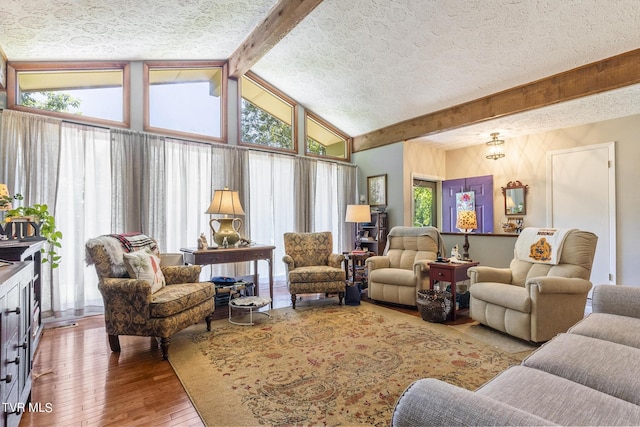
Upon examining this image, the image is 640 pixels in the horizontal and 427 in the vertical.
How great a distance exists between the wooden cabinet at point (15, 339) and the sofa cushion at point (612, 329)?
2679mm

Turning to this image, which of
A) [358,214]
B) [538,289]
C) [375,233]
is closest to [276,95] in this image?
[358,214]

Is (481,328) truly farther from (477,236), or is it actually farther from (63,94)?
(63,94)

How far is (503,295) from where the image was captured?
112 inches

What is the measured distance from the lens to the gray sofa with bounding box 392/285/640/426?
2.23 ft

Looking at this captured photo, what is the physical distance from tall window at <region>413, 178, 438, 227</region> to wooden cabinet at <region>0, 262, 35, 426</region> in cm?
529

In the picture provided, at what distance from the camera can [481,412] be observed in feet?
2.16

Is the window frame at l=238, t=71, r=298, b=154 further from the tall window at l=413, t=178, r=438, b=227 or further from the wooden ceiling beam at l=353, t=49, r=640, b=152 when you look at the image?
the tall window at l=413, t=178, r=438, b=227

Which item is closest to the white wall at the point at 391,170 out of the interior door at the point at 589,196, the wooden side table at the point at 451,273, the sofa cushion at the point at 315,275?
the wooden side table at the point at 451,273

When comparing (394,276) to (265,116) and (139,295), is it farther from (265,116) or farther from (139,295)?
(265,116)

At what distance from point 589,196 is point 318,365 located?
14.7 ft

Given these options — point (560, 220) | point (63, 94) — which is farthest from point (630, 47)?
point (63, 94)

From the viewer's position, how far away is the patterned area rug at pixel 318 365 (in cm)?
179

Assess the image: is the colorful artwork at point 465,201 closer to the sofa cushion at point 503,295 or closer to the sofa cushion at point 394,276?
the sofa cushion at point 394,276

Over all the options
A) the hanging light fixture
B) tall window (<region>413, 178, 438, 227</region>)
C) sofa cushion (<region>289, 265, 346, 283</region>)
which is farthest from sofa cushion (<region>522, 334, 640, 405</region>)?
tall window (<region>413, 178, 438, 227</region>)
